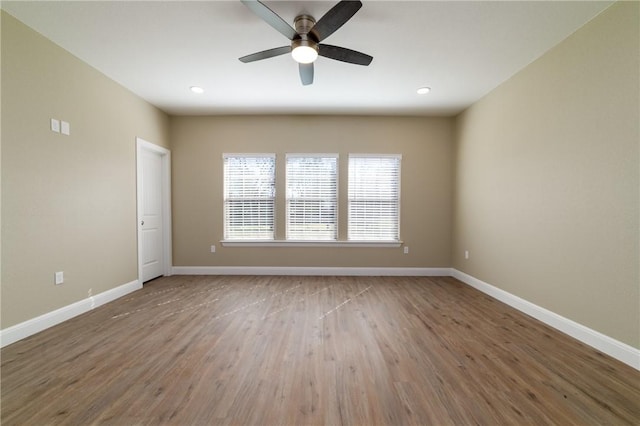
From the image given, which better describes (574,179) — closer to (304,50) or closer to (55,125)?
(304,50)

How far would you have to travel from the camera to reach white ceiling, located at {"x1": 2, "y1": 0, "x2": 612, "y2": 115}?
209 centimetres

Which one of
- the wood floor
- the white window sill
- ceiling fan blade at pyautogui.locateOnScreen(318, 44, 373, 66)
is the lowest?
the wood floor

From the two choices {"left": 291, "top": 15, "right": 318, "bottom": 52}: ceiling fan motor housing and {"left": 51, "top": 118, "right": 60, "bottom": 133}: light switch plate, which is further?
{"left": 51, "top": 118, "right": 60, "bottom": 133}: light switch plate

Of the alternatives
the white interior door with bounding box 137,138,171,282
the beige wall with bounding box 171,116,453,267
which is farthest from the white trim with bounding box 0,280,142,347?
the beige wall with bounding box 171,116,453,267

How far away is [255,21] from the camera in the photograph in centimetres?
223

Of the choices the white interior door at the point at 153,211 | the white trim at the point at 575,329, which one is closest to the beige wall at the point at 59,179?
the white interior door at the point at 153,211

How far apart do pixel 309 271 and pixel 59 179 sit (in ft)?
11.3

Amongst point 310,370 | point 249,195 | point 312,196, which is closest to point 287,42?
point 312,196

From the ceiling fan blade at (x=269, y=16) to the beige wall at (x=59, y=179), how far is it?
2.24 m

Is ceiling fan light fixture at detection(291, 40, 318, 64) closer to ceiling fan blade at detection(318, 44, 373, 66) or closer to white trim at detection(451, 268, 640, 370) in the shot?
ceiling fan blade at detection(318, 44, 373, 66)

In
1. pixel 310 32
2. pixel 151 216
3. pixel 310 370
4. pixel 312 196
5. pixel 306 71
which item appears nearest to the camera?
pixel 310 370

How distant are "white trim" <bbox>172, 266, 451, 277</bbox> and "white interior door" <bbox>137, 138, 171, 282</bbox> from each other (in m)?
0.38

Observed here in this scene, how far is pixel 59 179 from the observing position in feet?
8.54

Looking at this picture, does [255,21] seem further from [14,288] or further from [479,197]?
[479,197]
